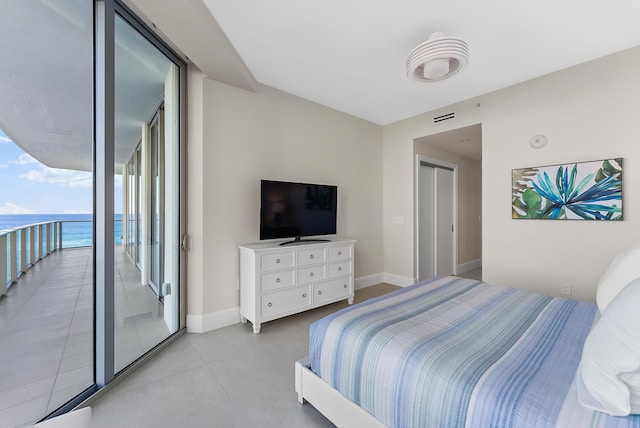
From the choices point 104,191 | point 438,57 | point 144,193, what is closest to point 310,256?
point 144,193

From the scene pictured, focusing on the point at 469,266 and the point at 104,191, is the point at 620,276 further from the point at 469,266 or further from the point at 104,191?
the point at 469,266

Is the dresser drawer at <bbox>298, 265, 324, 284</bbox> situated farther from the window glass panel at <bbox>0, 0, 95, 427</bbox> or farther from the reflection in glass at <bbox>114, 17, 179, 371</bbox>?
the window glass panel at <bbox>0, 0, 95, 427</bbox>

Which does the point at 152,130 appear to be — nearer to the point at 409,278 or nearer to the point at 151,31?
the point at 151,31

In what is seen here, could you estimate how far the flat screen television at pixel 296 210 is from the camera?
2.84 meters

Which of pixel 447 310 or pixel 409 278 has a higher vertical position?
pixel 447 310

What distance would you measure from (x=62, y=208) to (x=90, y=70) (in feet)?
3.07

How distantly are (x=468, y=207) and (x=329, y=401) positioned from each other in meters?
5.10

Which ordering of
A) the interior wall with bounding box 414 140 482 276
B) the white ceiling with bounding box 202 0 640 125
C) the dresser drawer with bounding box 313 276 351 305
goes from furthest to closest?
the interior wall with bounding box 414 140 482 276, the dresser drawer with bounding box 313 276 351 305, the white ceiling with bounding box 202 0 640 125

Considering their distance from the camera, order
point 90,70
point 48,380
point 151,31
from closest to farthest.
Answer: point 48,380 → point 90,70 → point 151,31

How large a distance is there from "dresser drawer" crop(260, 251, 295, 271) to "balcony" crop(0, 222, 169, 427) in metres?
1.14

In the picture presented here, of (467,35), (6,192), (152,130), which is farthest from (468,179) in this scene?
(6,192)

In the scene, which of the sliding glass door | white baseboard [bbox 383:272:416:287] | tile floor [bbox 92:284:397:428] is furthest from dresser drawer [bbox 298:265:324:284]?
white baseboard [bbox 383:272:416:287]

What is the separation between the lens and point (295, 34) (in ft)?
7.16

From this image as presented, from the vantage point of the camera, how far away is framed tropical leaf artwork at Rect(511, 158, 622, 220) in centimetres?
243
